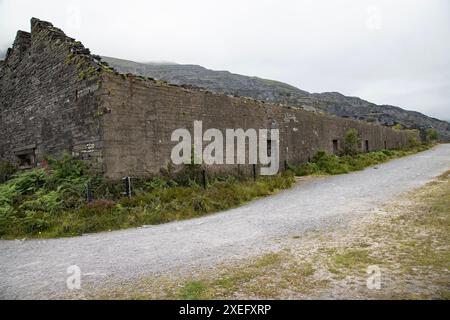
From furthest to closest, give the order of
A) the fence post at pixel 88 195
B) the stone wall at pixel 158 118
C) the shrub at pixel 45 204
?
1. the stone wall at pixel 158 118
2. the fence post at pixel 88 195
3. the shrub at pixel 45 204

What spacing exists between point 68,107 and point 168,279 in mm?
9550

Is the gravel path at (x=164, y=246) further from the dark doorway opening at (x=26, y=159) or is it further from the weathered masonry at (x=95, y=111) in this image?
the dark doorway opening at (x=26, y=159)

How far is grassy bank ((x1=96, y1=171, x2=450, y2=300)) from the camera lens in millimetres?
3332

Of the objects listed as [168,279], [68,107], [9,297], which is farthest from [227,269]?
[68,107]

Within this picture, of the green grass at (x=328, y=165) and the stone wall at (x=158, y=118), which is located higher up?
the stone wall at (x=158, y=118)

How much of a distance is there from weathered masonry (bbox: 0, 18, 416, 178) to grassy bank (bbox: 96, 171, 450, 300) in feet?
22.5

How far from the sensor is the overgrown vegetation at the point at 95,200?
7645 millimetres

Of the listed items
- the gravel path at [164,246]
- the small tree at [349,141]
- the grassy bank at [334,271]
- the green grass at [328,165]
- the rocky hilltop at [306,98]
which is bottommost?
the gravel path at [164,246]

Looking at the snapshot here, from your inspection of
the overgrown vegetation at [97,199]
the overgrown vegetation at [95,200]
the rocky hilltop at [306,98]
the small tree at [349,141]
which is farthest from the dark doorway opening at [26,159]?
the rocky hilltop at [306,98]

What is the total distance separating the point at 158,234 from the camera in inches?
260

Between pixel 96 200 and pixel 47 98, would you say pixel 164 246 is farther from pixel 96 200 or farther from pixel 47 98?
pixel 47 98

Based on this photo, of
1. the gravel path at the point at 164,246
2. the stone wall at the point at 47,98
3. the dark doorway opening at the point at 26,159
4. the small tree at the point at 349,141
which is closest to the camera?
the gravel path at the point at 164,246

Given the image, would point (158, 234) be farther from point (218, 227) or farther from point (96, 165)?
point (96, 165)

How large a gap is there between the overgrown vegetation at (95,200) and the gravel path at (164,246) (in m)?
0.61
